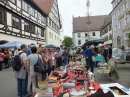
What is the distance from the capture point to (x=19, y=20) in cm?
1900

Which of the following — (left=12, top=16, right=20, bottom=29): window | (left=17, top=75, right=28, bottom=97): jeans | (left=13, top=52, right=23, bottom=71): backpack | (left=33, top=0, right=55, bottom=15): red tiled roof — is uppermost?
(left=33, top=0, right=55, bottom=15): red tiled roof

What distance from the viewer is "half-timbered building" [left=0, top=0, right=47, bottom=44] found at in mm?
15380

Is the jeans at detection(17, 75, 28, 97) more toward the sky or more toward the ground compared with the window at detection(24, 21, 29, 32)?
more toward the ground

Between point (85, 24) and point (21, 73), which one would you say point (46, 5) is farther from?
point (21, 73)

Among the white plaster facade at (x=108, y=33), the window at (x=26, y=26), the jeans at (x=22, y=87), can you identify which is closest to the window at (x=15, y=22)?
the window at (x=26, y=26)

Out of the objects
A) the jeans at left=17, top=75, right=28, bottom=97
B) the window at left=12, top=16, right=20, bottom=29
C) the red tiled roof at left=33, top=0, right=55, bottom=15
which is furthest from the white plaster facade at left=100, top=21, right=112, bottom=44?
the jeans at left=17, top=75, right=28, bottom=97

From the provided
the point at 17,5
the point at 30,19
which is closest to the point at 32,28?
the point at 30,19

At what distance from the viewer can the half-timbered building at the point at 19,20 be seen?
15.4 m

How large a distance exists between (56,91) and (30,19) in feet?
69.5

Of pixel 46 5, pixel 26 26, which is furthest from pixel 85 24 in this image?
pixel 26 26

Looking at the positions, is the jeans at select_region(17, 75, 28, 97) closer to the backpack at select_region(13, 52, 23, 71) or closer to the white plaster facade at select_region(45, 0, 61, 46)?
the backpack at select_region(13, 52, 23, 71)

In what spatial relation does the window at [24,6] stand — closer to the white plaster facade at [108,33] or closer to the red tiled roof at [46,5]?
the red tiled roof at [46,5]

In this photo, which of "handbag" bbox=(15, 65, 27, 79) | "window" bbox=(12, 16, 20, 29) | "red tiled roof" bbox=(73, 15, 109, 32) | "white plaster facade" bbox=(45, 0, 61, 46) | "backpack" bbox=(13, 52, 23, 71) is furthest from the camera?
"red tiled roof" bbox=(73, 15, 109, 32)

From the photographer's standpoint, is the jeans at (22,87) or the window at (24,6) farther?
the window at (24,6)
